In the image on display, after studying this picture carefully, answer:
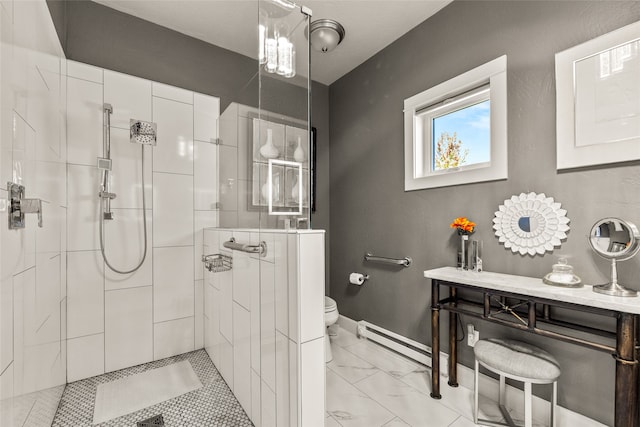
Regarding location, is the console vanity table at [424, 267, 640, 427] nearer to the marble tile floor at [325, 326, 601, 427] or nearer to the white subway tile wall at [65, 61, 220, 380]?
the marble tile floor at [325, 326, 601, 427]

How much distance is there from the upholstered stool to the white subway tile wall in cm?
141

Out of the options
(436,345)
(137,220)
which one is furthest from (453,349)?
(137,220)

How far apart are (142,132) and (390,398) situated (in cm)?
230

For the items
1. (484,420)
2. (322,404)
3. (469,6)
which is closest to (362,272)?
(484,420)

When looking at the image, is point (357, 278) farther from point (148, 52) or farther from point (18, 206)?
point (148, 52)

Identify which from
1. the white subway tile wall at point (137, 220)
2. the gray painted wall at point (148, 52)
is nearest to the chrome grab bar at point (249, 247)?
the white subway tile wall at point (137, 220)

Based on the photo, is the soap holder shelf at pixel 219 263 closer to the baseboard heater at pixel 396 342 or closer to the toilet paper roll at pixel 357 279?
the toilet paper roll at pixel 357 279

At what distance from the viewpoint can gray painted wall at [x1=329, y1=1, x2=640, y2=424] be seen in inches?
50.3

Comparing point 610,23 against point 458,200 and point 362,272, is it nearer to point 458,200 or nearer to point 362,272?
point 458,200

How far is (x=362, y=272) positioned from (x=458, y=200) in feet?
3.56

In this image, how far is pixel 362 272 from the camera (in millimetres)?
2527

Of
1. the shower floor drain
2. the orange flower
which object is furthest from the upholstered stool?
the shower floor drain

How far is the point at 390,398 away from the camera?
5.31 feet

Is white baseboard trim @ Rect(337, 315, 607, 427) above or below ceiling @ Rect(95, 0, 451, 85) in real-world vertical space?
below
